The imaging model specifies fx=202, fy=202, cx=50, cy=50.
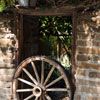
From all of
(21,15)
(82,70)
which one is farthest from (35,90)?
(21,15)

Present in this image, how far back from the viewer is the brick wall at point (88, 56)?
119 inches

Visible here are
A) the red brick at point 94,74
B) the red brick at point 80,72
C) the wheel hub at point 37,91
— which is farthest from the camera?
the wheel hub at point 37,91

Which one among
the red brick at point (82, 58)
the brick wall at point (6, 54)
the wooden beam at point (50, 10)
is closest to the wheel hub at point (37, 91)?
the brick wall at point (6, 54)

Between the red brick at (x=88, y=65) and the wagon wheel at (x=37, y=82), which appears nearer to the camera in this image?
the red brick at (x=88, y=65)

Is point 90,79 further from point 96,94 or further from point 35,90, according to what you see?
point 35,90

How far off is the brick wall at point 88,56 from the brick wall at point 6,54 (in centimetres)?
116

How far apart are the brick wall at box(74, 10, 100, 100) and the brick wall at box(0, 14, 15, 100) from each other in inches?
45.8

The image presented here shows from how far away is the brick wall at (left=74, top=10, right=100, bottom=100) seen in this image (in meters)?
3.03

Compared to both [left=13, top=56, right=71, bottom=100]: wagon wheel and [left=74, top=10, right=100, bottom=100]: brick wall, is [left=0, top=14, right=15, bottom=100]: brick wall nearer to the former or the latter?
[left=13, top=56, right=71, bottom=100]: wagon wheel

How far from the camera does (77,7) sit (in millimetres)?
3131

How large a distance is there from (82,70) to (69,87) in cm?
35

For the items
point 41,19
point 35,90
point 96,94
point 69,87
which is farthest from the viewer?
point 41,19

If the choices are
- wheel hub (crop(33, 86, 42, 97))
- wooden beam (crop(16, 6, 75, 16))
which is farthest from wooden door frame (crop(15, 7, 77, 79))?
wheel hub (crop(33, 86, 42, 97))

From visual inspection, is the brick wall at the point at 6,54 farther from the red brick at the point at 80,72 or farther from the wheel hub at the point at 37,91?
the red brick at the point at 80,72
